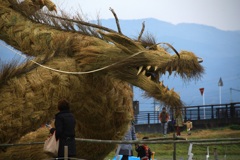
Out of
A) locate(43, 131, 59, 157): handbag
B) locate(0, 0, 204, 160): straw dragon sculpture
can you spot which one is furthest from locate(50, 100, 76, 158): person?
locate(0, 0, 204, 160): straw dragon sculpture

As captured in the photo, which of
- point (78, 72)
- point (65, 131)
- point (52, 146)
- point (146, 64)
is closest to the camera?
point (65, 131)

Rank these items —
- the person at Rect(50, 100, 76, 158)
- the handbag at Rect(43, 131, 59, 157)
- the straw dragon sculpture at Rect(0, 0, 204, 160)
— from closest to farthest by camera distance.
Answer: the person at Rect(50, 100, 76, 158) → the handbag at Rect(43, 131, 59, 157) → the straw dragon sculpture at Rect(0, 0, 204, 160)

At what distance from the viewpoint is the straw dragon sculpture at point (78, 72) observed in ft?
31.9

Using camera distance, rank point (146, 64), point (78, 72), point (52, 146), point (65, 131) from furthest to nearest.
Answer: point (78, 72) → point (146, 64) → point (52, 146) → point (65, 131)

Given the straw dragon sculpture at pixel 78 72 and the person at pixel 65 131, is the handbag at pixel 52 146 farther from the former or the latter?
the straw dragon sculpture at pixel 78 72

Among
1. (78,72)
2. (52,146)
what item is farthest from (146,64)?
(52,146)

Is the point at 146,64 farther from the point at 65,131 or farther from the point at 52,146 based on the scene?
the point at 52,146

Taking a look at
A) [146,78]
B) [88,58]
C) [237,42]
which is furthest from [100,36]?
[237,42]

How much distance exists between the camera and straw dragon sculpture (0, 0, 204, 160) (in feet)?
31.9

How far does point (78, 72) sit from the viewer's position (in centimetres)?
1005

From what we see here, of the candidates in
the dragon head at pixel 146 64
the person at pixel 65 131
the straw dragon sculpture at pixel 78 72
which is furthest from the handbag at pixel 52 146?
the dragon head at pixel 146 64

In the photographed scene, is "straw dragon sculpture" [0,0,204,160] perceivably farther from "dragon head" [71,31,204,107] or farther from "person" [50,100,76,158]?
"person" [50,100,76,158]

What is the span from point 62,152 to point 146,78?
1691 mm

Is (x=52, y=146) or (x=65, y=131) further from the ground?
(x=65, y=131)
